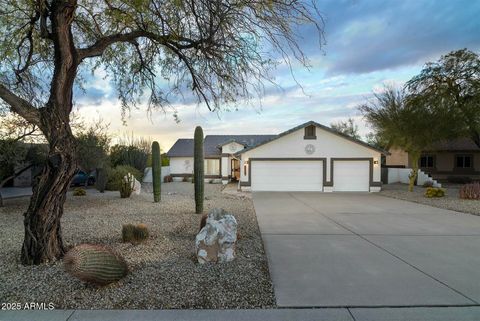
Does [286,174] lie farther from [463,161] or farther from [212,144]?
[463,161]

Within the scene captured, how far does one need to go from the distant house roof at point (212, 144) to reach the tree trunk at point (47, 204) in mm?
22984

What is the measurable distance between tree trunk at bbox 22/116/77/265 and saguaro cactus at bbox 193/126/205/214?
5.73 metres

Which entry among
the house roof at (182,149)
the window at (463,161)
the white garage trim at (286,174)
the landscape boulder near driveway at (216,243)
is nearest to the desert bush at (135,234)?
the landscape boulder near driveway at (216,243)

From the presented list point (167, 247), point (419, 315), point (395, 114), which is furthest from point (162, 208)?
point (395, 114)

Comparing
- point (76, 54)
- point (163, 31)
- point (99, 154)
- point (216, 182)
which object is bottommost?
point (216, 182)

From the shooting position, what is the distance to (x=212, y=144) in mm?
31031

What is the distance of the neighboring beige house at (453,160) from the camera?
1052 inches

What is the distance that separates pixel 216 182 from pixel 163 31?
22.4 meters

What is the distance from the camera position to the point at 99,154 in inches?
711

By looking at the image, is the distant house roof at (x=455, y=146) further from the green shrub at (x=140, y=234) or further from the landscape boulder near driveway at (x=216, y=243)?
the green shrub at (x=140, y=234)

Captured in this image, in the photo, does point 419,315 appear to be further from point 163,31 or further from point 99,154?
point 99,154

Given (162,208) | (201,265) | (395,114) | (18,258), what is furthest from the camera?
(395,114)

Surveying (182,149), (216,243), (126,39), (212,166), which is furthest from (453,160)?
(126,39)

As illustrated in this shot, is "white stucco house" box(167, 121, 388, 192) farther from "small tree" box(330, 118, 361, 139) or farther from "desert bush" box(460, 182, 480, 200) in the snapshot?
"small tree" box(330, 118, 361, 139)
